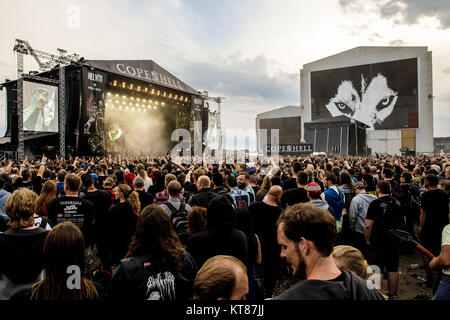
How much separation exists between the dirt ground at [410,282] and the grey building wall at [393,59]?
4089cm

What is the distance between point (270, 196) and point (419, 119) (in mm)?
45124

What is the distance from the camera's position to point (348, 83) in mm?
42688

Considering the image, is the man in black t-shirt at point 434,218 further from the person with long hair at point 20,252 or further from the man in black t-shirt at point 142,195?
the person with long hair at point 20,252

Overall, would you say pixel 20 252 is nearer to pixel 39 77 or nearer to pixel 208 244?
pixel 208 244

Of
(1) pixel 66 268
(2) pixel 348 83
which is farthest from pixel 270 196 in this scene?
(2) pixel 348 83

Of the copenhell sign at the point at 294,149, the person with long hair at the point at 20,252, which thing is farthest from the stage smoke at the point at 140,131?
the person with long hair at the point at 20,252

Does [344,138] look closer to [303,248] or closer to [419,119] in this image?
[419,119]

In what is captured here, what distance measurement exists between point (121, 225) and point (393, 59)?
48.4 m

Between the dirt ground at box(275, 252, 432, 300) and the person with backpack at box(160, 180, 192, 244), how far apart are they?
2.01m

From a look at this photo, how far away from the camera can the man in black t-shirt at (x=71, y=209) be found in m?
3.51

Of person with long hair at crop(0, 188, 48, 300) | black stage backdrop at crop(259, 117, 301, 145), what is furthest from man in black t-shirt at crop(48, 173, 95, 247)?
black stage backdrop at crop(259, 117, 301, 145)

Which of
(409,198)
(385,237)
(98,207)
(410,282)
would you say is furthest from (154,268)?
(409,198)

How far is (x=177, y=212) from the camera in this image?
11.2 feet

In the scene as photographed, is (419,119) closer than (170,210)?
No
